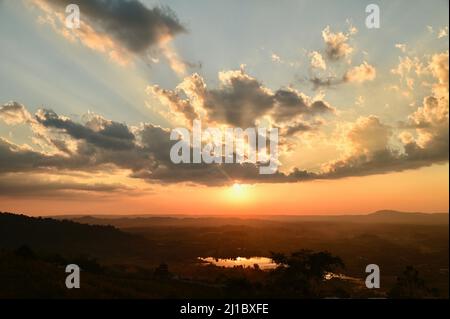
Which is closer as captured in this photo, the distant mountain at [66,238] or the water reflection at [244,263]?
the water reflection at [244,263]

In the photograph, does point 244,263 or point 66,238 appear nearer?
point 244,263

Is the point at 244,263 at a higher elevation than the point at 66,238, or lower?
lower

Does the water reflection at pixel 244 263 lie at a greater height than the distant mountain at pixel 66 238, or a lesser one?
lesser

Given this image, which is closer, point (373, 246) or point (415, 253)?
point (415, 253)

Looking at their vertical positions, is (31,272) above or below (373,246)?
above
